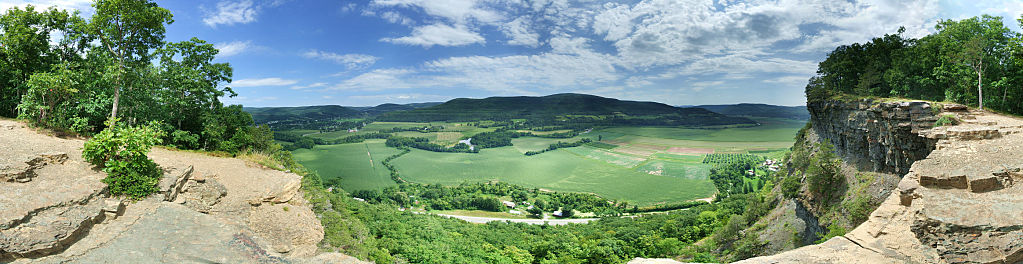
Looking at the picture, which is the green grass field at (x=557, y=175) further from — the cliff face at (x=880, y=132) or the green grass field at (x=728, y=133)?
the green grass field at (x=728, y=133)

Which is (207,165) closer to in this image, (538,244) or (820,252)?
(820,252)

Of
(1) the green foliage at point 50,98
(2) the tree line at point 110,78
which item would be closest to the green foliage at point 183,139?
(2) the tree line at point 110,78

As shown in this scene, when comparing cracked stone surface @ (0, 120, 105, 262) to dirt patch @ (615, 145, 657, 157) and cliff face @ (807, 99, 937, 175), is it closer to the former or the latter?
cliff face @ (807, 99, 937, 175)

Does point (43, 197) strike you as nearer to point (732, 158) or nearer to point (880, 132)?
point (880, 132)

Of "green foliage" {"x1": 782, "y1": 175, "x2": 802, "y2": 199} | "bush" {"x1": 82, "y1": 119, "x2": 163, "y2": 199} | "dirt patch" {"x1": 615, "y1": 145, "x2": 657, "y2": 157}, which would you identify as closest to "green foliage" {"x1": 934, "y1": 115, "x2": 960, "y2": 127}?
"green foliage" {"x1": 782, "y1": 175, "x2": 802, "y2": 199}

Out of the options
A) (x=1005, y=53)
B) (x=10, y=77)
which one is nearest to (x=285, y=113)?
(x=10, y=77)
